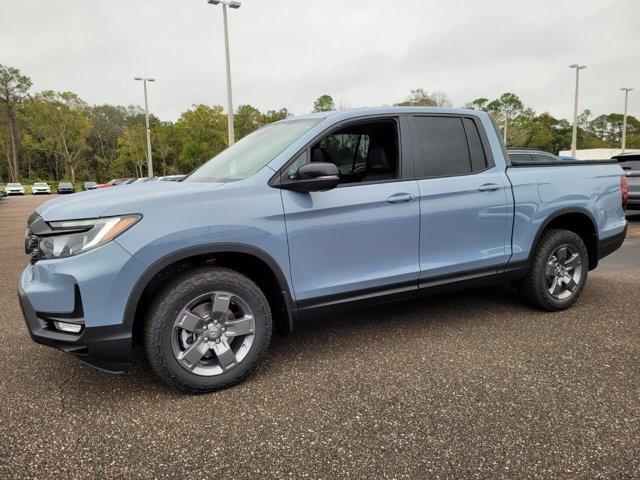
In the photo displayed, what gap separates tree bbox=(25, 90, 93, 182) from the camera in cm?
5628

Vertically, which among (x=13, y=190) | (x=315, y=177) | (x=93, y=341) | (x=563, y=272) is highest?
(x=315, y=177)

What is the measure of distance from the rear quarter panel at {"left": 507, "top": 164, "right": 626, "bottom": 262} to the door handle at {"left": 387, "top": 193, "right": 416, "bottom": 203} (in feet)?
3.56

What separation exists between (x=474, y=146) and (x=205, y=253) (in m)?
2.42

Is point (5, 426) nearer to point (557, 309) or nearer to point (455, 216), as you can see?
point (455, 216)

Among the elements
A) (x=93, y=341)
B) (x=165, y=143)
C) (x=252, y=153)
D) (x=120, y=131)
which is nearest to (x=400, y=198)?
(x=252, y=153)

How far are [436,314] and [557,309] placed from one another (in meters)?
1.11

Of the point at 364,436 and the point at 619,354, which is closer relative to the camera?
the point at 364,436

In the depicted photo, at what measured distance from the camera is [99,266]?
2539mm

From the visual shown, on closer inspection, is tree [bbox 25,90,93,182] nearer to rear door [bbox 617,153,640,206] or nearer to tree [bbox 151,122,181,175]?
tree [bbox 151,122,181,175]

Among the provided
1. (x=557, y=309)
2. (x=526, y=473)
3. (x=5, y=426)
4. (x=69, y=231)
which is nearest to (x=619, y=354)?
(x=557, y=309)

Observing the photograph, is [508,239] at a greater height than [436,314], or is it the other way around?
[508,239]

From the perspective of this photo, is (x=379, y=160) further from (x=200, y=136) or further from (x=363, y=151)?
(x=200, y=136)

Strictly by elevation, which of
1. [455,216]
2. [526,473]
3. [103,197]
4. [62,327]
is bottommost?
[526,473]

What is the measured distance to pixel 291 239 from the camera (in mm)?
3006
